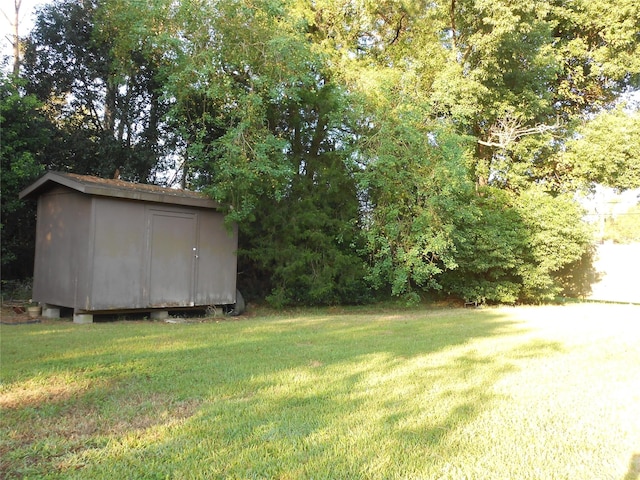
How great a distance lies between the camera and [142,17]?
453 inches

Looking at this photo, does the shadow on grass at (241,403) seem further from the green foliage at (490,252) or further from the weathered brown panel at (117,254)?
the green foliage at (490,252)

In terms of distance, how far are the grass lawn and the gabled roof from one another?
10.3 feet

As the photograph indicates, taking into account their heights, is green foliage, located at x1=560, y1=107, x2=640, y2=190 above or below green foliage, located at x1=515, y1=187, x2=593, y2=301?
above

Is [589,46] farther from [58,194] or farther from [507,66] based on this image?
[58,194]

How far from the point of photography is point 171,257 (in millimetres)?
9609

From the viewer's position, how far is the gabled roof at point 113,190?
8.50 meters

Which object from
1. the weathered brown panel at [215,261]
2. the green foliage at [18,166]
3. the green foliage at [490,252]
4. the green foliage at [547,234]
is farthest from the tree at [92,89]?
the green foliage at [547,234]

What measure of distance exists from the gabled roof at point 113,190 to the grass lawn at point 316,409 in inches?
124

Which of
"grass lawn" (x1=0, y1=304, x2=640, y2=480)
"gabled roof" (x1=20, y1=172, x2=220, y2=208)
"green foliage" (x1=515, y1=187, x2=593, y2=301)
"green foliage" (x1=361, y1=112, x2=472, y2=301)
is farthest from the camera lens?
"green foliage" (x1=515, y1=187, x2=593, y2=301)

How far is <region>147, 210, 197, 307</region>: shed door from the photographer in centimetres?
936

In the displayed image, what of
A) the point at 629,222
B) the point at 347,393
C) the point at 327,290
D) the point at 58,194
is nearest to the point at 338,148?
the point at 327,290

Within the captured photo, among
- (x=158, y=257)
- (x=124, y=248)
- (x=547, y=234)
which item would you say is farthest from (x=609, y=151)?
(x=124, y=248)

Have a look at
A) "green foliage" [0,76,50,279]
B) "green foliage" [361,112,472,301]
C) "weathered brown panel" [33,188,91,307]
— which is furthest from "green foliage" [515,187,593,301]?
"green foliage" [0,76,50,279]

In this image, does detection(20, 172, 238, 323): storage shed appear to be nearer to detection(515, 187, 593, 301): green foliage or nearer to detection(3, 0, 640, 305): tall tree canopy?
detection(3, 0, 640, 305): tall tree canopy
